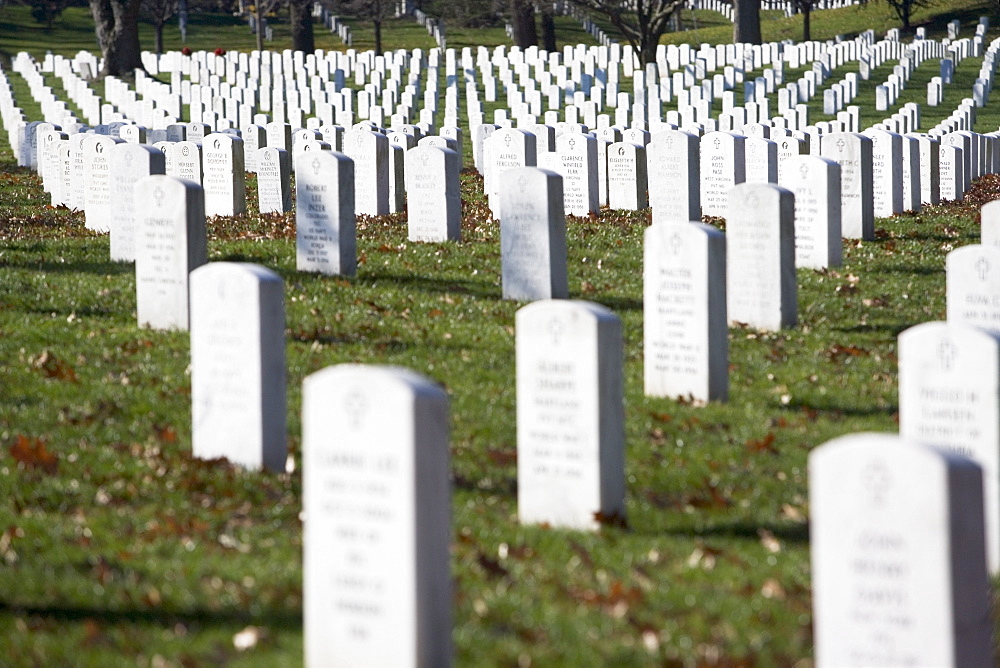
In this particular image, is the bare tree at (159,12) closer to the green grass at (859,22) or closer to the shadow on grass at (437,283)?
the green grass at (859,22)

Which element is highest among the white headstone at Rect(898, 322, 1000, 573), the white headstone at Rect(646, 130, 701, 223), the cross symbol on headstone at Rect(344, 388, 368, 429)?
the white headstone at Rect(646, 130, 701, 223)

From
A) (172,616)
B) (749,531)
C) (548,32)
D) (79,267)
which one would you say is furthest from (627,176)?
(548,32)

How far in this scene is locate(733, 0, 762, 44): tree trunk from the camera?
57062 millimetres

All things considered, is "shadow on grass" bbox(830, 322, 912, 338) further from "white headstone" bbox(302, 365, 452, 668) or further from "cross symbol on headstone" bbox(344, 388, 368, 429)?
"cross symbol on headstone" bbox(344, 388, 368, 429)

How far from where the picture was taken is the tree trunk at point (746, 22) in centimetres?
5706

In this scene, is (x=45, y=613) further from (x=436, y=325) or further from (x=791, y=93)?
(x=791, y=93)

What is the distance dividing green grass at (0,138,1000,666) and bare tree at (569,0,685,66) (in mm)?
35826

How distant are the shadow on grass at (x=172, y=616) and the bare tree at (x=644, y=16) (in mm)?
44211

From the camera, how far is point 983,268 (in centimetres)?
862

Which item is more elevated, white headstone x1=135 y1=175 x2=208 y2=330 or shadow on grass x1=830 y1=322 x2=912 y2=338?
white headstone x1=135 y1=175 x2=208 y2=330

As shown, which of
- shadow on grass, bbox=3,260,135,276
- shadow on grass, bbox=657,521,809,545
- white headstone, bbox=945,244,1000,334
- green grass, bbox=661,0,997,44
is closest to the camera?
shadow on grass, bbox=657,521,809,545

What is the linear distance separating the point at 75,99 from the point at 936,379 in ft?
140

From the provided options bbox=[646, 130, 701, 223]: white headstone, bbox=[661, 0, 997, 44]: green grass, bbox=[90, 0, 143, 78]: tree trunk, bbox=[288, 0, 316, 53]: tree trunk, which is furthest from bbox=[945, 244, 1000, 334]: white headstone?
bbox=[661, 0, 997, 44]: green grass

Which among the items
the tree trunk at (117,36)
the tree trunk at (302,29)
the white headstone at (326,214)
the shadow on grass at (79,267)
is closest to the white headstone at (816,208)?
the white headstone at (326,214)
